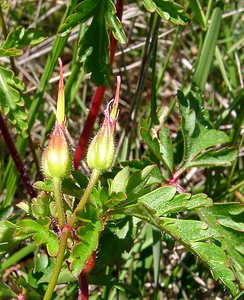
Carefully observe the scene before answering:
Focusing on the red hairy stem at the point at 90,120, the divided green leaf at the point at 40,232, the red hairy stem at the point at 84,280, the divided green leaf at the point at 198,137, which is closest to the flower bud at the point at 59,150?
the divided green leaf at the point at 40,232

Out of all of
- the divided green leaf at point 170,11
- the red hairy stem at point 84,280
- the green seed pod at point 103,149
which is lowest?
the red hairy stem at point 84,280

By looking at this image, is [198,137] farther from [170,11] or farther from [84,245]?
[84,245]

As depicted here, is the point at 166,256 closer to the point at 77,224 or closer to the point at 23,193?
the point at 23,193

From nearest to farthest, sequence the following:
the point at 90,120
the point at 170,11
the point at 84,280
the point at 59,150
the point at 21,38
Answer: the point at 59,150, the point at 84,280, the point at 170,11, the point at 21,38, the point at 90,120

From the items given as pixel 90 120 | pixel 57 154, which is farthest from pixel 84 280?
pixel 90 120

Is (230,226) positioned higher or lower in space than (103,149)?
lower

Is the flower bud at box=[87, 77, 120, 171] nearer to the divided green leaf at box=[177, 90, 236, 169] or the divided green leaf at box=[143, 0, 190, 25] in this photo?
the divided green leaf at box=[143, 0, 190, 25]

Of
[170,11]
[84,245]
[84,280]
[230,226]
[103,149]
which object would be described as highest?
[170,11]

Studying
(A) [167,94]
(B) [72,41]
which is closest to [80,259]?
(A) [167,94]

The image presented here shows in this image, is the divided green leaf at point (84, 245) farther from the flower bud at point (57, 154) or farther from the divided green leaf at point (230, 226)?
the divided green leaf at point (230, 226)
